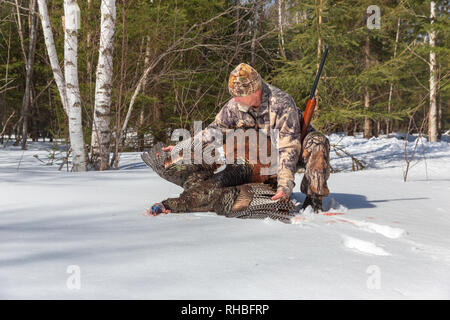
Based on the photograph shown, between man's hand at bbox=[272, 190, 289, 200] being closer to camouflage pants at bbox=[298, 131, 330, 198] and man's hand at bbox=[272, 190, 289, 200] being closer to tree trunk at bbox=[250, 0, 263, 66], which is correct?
camouflage pants at bbox=[298, 131, 330, 198]

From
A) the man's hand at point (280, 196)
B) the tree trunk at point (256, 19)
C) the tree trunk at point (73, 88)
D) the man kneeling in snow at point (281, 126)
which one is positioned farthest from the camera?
the tree trunk at point (256, 19)

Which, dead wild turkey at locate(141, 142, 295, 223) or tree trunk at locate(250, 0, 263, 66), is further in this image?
tree trunk at locate(250, 0, 263, 66)

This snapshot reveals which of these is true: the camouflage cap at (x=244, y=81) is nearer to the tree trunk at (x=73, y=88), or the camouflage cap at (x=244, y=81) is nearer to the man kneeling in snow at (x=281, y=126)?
the man kneeling in snow at (x=281, y=126)

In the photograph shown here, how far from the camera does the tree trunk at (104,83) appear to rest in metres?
5.39

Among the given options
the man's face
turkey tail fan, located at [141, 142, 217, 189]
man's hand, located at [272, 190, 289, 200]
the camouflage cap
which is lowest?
man's hand, located at [272, 190, 289, 200]

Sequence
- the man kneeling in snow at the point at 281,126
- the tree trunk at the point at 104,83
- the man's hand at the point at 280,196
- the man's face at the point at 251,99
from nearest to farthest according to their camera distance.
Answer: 1. the man's hand at the point at 280,196
2. the man kneeling in snow at the point at 281,126
3. the man's face at the point at 251,99
4. the tree trunk at the point at 104,83

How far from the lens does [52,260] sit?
1.38 meters

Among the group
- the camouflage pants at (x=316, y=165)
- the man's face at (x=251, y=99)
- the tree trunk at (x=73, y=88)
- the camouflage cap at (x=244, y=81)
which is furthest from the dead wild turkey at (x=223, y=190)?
the tree trunk at (x=73, y=88)

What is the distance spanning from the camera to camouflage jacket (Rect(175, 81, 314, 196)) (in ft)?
7.43

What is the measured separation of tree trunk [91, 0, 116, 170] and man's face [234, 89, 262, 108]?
360 centimetres

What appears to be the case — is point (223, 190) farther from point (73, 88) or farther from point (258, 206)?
point (73, 88)

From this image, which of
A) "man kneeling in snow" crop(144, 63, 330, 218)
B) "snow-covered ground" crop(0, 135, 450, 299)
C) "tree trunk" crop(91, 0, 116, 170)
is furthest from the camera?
"tree trunk" crop(91, 0, 116, 170)

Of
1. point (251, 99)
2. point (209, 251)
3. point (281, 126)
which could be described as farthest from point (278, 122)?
point (209, 251)

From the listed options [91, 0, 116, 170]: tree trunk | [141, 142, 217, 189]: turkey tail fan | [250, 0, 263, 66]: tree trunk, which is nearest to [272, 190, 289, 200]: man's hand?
[141, 142, 217, 189]: turkey tail fan
